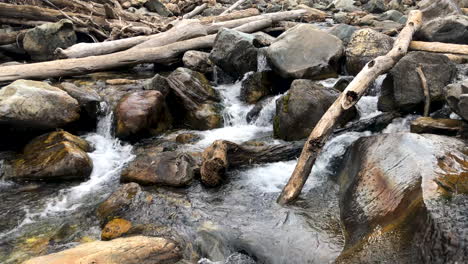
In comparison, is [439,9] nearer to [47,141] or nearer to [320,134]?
[320,134]

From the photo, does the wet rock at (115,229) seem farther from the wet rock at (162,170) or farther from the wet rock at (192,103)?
the wet rock at (192,103)

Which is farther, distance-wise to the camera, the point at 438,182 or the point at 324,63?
the point at 324,63

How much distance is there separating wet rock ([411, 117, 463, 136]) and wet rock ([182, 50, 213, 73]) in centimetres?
608

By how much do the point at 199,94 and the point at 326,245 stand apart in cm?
565

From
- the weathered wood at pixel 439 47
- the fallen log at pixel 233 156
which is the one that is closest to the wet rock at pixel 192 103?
the fallen log at pixel 233 156

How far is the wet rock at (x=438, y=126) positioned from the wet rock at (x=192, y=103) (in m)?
4.47

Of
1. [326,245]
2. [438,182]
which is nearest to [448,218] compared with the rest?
[438,182]

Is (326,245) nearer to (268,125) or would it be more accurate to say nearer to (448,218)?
(448,218)

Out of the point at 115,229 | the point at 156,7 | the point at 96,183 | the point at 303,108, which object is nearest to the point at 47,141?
the point at 96,183

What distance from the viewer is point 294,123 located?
24.8ft

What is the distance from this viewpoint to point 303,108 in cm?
746

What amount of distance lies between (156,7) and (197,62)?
9706mm

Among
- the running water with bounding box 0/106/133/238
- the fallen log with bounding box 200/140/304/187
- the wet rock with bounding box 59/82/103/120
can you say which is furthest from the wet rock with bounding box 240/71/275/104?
the wet rock with bounding box 59/82/103/120

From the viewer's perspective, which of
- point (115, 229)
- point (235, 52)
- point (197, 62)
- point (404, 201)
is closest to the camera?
point (404, 201)
